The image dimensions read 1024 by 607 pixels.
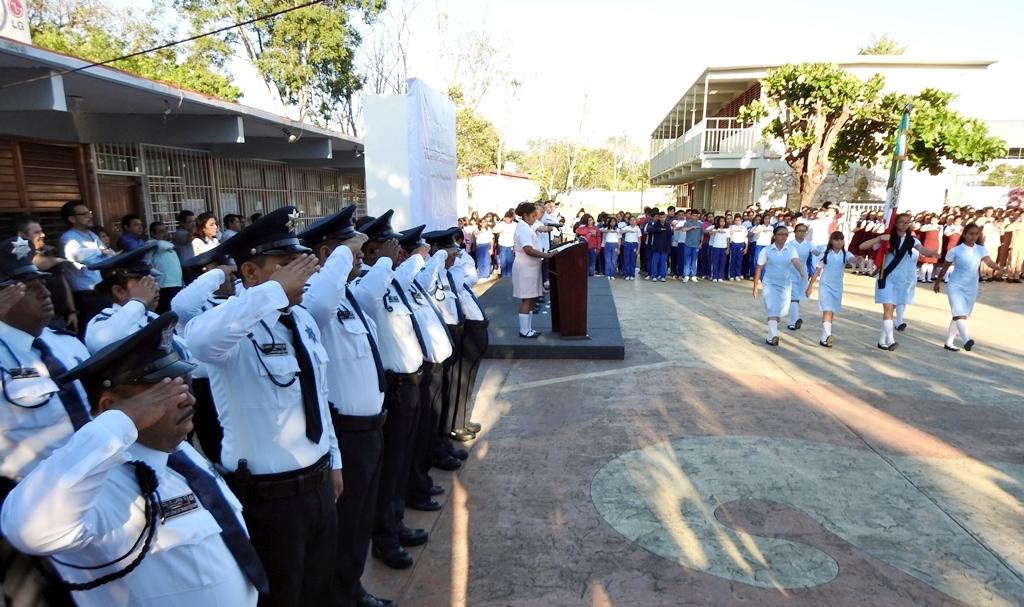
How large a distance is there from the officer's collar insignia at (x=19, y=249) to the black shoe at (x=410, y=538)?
92.7 inches

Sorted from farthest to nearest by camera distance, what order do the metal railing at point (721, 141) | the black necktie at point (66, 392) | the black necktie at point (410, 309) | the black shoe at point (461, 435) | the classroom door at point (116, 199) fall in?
the metal railing at point (721, 141)
the classroom door at point (116, 199)
the black shoe at point (461, 435)
the black necktie at point (410, 309)
the black necktie at point (66, 392)

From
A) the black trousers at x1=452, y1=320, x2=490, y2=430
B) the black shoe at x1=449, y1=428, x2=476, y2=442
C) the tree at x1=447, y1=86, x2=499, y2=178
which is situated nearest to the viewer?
the black trousers at x1=452, y1=320, x2=490, y2=430

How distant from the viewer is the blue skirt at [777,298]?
8.12 meters

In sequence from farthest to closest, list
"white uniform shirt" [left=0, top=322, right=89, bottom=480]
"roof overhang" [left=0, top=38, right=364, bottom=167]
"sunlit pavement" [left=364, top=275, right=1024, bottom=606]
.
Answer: "roof overhang" [left=0, top=38, right=364, bottom=167]
"sunlit pavement" [left=364, top=275, right=1024, bottom=606]
"white uniform shirt" [left=0, top=322, right=89, bottom=480]

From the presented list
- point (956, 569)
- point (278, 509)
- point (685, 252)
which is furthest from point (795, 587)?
point (685, 252)

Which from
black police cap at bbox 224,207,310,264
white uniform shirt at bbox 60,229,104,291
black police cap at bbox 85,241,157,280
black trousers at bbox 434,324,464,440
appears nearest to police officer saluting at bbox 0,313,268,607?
black police cap at bbox 224,207,310,264

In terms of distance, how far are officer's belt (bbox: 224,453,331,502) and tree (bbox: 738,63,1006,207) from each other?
55.8 ft

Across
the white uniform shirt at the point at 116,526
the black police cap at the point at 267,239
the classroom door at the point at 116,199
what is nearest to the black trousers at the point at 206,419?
the black police cap at the point at 267,239

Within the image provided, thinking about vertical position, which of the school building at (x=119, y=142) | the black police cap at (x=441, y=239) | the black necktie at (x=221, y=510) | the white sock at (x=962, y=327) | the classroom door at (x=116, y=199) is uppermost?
the school building at (x=119, y=142)

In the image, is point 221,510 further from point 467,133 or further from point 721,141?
point 467,133

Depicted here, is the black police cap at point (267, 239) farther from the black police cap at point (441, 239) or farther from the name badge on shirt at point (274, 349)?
the black police cap at point (441, 239)

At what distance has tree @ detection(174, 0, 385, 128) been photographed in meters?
18.2

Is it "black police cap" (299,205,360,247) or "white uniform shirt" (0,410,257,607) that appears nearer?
"white uniform shirt" (0,410,257,607)

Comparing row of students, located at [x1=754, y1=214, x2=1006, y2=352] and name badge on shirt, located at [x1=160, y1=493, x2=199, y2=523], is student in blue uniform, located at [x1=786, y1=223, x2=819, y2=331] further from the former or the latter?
name badge on shirt, located at [x1=160, y1=493, x2=199, y2=523]
